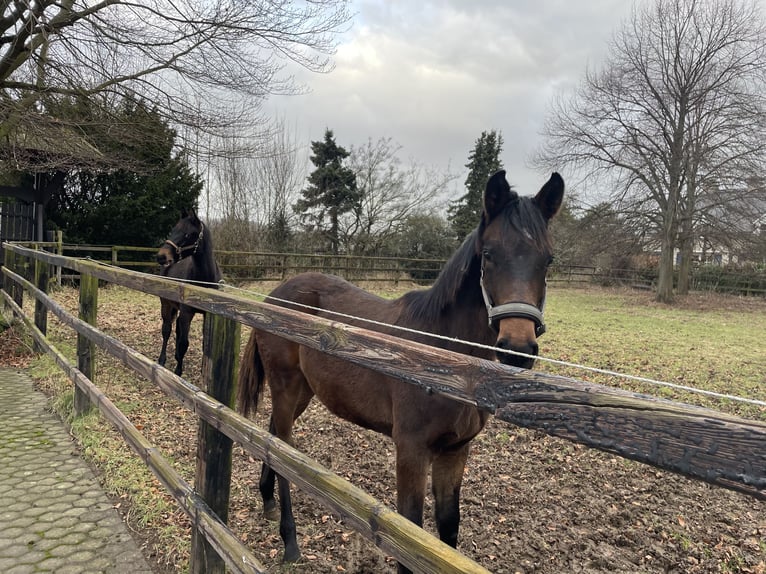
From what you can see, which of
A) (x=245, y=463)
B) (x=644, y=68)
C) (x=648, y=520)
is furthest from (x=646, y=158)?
(x=245, y=463)

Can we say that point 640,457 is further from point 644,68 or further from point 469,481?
point 644,68

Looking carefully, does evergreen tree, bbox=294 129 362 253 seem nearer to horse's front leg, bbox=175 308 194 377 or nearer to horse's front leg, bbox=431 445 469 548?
horse's front leg, bbox=175 308 194 377

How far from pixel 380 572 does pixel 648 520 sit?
1.98 m

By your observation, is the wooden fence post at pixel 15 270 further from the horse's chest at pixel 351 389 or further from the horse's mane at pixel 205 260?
the horse's chest at pixel 351 389

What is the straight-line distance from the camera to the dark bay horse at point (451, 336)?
5.95ft

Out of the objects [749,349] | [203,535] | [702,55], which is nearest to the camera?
[203,535]

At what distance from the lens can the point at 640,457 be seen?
815 mm

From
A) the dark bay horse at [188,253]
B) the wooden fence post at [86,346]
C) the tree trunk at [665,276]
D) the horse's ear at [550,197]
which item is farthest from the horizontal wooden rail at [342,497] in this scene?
the tree trunk at [665,276]

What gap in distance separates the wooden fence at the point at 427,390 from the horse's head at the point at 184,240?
3663mm

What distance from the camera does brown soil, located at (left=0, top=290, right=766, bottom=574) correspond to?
2.75m

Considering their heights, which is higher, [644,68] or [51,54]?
[644,68]

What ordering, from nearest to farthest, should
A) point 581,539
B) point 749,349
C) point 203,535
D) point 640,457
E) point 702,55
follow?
point 640,457 → point 203,535 → point 581,539 → point 749,349 → point 702,55

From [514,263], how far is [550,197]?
19.3 inches

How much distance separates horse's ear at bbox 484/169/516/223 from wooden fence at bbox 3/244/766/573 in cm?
86
